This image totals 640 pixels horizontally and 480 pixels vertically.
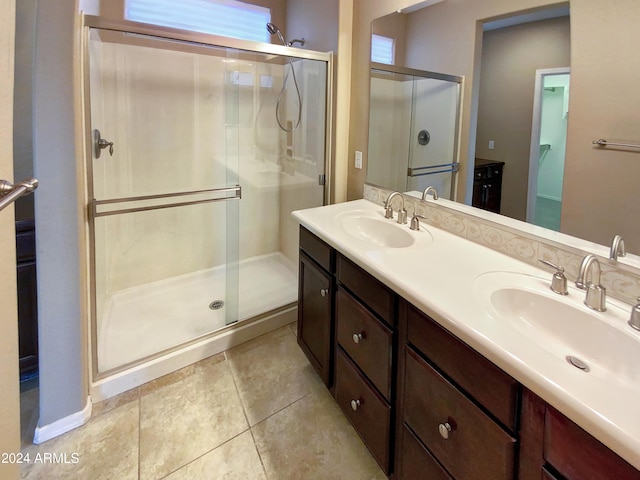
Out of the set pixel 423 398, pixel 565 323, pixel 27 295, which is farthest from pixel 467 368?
pixel 27 295

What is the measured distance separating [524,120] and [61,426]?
90.3 inches

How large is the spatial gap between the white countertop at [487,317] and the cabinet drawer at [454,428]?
18 centimetres

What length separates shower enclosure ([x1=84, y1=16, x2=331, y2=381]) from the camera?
2297 mm

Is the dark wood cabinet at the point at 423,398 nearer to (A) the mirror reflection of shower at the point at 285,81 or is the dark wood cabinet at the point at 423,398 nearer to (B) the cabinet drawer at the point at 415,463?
(B) the cabinet drawer at the point at 415,463

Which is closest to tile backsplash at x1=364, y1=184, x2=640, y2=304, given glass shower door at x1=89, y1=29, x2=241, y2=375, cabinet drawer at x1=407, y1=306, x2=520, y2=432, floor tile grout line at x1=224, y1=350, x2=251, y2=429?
cabinet drawer at x1=407, y1=306, x2=520, y2=432

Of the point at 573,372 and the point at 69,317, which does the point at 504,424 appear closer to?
the point at 573,372

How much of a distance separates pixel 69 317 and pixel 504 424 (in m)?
1.66

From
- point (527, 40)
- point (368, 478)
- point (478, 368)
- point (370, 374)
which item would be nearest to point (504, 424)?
point (478, 368)

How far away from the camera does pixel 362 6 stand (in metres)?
2.09

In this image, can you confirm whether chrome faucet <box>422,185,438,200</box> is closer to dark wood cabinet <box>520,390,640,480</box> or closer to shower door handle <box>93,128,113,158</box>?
dark wood cabinet <box>520,390,640,480</box>

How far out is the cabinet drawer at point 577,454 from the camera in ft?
2.04

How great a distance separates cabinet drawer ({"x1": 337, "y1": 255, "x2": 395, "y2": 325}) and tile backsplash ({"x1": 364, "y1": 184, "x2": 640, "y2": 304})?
0.52 meters

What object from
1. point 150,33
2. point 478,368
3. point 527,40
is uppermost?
point 150,33

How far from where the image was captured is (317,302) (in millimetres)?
1766
